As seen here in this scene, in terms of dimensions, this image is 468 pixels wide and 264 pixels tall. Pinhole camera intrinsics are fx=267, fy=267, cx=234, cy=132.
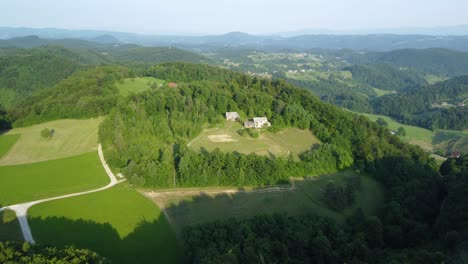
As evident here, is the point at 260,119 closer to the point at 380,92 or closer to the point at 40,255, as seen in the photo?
the point at 40,255

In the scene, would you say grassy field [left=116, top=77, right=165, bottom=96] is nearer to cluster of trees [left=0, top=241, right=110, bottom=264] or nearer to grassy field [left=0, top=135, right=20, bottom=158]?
grassy field [left=0, top=135, right=20, bottom=158]

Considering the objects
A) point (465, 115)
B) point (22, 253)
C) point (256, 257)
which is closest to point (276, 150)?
point (256, 257)

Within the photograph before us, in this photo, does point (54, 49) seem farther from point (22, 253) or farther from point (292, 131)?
point (22, 253)

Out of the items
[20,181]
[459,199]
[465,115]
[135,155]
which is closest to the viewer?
[459,199]

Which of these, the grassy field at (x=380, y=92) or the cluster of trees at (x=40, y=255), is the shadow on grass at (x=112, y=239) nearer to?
the cluster of trees at (x=40, y=255)

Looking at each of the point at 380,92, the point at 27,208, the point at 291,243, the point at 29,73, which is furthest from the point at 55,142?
the point at 380,92
